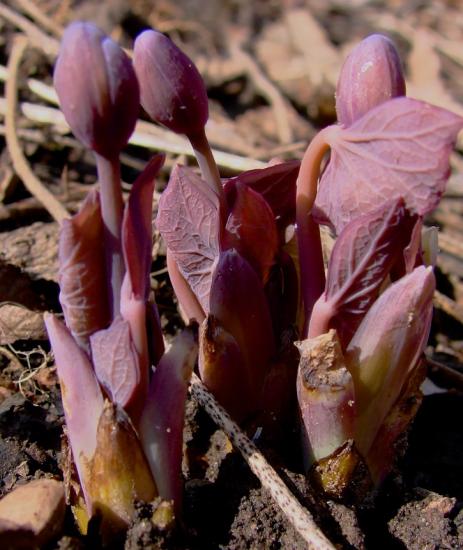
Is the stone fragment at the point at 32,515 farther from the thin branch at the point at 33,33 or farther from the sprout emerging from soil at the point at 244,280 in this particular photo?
the thin branch at the point at 33,33

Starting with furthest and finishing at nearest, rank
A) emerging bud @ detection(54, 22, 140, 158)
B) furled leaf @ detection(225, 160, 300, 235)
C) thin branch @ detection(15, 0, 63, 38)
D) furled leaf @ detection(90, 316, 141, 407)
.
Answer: thin branch @ detection(15, 0, 63, 38), furled leaf @ detection(225, 160, 300, 235), furled leaf @ detection(90, 316, 141, 407), emerging bud @ detection(54, 22, 140, 158)

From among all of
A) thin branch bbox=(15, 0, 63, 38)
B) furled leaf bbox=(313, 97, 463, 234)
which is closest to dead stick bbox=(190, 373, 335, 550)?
furled leaf bbox=(313, 97, 463, 234)

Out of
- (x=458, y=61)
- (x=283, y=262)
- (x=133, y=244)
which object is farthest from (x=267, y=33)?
(x=133, y=244)

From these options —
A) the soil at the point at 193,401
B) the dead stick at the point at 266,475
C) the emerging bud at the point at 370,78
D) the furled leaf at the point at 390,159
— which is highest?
the emerging bud at the point at 370,78

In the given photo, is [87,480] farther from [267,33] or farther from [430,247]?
[267,33]

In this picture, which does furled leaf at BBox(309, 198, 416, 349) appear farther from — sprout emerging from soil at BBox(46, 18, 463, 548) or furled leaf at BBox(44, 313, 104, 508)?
furled leaf at BBox(44, 313, 104, 508)

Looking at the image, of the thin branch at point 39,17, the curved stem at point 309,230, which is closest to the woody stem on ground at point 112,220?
the curved stem at point 309,230
